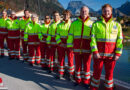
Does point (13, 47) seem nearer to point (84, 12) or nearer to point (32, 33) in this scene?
point (32, 33)

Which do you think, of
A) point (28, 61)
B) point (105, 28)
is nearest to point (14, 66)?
point (28, 61)

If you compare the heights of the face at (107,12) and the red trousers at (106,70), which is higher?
the face at (107,12)

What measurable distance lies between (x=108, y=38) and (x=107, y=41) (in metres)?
0.06

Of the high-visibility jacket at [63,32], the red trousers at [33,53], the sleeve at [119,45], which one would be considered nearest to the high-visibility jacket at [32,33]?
the red trousers at [33,53]

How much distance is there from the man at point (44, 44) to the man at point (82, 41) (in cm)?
156

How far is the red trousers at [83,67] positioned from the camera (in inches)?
138

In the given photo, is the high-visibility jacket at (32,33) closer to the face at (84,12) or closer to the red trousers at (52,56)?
the red trousers at (52,56)

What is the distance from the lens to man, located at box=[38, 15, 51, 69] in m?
5.02

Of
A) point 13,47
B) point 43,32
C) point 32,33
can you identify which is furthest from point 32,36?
point 13,47

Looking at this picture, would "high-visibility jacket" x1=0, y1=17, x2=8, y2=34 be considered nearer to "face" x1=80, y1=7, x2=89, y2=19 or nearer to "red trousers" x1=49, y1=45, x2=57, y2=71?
"red trousers" x1=49, y1=45, x2=57, y2=71

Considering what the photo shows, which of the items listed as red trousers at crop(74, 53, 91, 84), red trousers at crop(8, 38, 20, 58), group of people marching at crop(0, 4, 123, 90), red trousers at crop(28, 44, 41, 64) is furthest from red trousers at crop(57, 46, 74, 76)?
red trousers at crop(8, 38, 20, 58)

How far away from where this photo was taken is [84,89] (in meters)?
3.54

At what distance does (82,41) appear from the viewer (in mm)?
3488

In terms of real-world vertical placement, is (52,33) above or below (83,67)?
above
